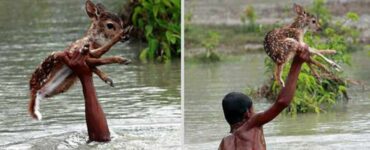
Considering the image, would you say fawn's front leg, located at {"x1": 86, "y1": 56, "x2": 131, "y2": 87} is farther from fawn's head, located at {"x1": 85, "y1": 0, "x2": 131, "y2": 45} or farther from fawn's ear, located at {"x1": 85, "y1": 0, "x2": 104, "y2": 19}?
fawn's ear, located at {"x1": 85, "y1": 0, "x2": 104, "y2": 19}

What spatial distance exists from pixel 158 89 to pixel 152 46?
1.05 meters

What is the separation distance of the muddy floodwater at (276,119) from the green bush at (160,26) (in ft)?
1.14

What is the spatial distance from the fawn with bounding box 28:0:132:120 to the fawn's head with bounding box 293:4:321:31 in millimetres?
969

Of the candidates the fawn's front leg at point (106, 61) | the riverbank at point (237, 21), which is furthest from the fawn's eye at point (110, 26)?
the riverbank at point (237, 21)

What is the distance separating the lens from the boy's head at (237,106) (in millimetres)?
4879

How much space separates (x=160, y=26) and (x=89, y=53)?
118 inches

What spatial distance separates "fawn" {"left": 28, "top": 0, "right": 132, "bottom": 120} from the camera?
610cm

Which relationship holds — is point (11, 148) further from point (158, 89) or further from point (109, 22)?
point (158, 89)

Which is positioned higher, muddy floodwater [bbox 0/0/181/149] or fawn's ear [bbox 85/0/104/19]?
fawn's ear [bbox 85/0/104/19]

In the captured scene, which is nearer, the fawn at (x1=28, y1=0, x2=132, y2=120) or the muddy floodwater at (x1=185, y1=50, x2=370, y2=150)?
the fawn at (x1=28, y1=0, x2=132, y2=120)

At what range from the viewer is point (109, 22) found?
6215mm

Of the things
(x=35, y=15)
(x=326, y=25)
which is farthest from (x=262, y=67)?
(x=35, y=15)

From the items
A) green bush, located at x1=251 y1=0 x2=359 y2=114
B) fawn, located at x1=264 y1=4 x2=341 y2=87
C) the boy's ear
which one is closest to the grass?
green bush, located at x1=251 y1=0 x2=359 y2=114

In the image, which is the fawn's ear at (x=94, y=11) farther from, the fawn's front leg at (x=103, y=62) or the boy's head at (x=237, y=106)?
the boy's head at (x=237, y=106)
